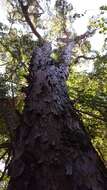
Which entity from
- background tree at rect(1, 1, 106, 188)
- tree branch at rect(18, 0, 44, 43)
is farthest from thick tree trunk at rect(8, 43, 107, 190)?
tree branch at rect(18, 0, 44, 43)

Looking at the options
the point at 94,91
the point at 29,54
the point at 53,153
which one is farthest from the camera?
the point at 29,54

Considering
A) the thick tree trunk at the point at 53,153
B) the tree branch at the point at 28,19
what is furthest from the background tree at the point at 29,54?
the thick tree trunk at the point at 53,153

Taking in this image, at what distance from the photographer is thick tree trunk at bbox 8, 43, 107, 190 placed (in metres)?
3.11

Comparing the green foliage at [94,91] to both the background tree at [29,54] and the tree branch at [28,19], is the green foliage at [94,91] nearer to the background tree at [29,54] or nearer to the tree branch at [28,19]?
the background tree at [29,54]

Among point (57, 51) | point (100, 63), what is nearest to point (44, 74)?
point (100, 63)

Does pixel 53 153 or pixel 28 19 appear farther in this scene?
pixel 28 19

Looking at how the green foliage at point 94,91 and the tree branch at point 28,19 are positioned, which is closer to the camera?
the green foliage at point 94,91

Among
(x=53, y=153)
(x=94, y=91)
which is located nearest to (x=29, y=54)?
(x=94, y=91)

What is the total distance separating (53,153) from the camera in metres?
3.44

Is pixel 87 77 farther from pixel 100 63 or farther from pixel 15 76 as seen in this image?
pixel 15 76

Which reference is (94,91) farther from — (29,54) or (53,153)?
(53,153)

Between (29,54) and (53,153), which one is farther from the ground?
(29,54)

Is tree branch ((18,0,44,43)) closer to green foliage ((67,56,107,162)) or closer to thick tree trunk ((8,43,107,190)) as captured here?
green foliage ((67,56,107,162))

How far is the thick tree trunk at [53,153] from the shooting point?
10.2 ft
